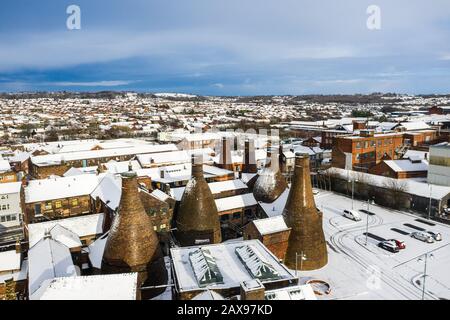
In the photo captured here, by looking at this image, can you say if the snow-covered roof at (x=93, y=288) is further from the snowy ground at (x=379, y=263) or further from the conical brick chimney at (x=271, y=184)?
the conical brick chimney at (x=271, y=184)

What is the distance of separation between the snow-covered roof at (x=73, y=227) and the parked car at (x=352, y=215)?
2411 centimetres

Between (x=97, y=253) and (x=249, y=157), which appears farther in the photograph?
(x=249, y=157)

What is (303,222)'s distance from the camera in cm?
2355

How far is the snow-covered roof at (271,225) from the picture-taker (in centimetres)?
2373

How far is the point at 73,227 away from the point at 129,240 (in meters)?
12.8

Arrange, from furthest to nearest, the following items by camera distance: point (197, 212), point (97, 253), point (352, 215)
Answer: point (352, 215) < point (197, 212) < point (97, 253)

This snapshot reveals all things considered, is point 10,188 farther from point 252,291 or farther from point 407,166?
point 407,166

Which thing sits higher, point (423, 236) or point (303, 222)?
point (303, 222)

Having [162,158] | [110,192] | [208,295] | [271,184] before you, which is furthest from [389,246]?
[162,158]

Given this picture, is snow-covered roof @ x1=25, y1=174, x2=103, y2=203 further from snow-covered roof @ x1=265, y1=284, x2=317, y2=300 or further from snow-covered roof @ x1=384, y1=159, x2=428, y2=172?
snow-covered roof @ x1=384, y1=159, x2=428, y2=172

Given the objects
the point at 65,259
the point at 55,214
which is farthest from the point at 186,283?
the point at 55,214

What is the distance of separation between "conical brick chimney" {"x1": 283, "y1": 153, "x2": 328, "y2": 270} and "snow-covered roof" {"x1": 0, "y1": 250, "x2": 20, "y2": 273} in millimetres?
18973

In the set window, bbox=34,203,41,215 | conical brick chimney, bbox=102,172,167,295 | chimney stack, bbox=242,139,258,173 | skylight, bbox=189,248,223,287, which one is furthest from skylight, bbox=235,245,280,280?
window, bbox=34,203,41,215
